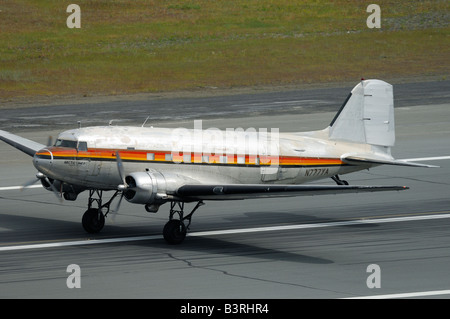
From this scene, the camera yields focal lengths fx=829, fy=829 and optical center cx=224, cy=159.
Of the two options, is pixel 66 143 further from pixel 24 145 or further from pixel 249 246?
pixel 249 246

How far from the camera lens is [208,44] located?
84938mm

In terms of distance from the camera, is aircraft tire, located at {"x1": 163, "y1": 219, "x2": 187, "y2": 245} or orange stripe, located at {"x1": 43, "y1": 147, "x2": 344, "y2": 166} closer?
orange stripe, located at {"x1": 43, "y1": 147, "x2": 344, "y2": 166}

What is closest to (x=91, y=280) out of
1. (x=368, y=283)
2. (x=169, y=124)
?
(x=368, y=283)

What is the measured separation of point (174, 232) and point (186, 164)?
7.29 ft

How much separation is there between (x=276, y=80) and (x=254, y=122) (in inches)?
789

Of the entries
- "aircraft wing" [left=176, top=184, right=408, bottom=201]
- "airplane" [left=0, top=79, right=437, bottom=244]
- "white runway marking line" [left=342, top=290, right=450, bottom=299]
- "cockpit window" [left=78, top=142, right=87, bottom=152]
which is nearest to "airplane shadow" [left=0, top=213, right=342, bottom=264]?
"airplane" [left=0, top=79, right=437, bottom=244]

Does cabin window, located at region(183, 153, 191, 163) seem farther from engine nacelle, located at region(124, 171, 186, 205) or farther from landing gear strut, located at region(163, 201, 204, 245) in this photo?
landing gear strut, located at region(163, 201, 204, 245)

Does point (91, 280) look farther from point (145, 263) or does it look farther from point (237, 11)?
point (237, 11)

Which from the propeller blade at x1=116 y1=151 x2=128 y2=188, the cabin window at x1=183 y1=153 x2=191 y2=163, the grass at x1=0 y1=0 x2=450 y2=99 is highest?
the grass at x1=0 y1=0 x2=450 y2=99

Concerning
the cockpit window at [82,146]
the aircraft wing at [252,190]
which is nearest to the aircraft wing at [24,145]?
the cockpit window at [82,146]

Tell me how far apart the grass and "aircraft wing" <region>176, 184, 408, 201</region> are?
4209cm

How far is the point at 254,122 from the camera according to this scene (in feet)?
170

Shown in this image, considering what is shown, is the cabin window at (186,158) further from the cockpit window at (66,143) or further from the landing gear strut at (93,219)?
the cockpit window at (66,143)

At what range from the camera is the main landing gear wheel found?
2794cm
